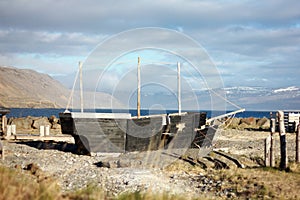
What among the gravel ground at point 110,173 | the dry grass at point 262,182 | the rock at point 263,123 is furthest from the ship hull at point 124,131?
the rock at point 263,123

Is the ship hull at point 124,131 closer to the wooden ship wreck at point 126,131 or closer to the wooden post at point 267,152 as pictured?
the wooden ship wreck at point 126,131

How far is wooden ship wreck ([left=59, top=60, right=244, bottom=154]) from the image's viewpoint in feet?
63.9

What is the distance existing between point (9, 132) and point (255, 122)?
27.6 meters

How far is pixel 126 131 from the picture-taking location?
19.9 meters

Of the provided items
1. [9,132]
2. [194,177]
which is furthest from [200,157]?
[9,132]

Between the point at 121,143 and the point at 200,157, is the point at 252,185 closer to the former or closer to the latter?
the point at 200,157

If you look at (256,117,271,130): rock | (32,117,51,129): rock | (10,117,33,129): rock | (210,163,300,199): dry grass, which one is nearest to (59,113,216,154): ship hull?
(210,163,300,199): dry grass

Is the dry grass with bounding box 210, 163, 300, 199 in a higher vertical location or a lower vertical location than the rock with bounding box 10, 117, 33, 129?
lower

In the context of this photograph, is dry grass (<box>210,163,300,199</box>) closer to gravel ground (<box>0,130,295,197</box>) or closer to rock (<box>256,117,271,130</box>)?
gravel ground (<box>0,130,295,197</box>)

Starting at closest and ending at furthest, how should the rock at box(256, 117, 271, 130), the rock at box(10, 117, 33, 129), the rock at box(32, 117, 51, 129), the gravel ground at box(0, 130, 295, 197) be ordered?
the gravel ground at box(0, 130, 295, 197)
the rock at box(32, 117, 51, 129)
the rock at box(10, 117, 33, 129)
the rock at box(256, 117, 271, 130)

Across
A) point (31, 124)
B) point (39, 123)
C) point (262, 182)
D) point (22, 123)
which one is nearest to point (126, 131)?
point (262, 182)

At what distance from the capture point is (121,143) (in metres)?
20.1

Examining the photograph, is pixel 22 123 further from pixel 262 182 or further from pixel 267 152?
pixel 262 182

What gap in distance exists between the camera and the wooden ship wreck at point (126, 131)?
63.9ft
